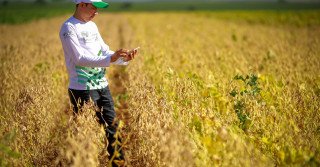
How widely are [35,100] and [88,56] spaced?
1020 mm

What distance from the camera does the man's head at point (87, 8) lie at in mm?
2014

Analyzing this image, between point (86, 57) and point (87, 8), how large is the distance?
0.48 metres

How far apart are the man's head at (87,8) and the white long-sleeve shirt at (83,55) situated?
57 mm

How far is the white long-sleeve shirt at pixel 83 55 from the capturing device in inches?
78.8

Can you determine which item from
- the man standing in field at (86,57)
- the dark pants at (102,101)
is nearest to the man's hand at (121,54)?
the man standing in field at (86,57)

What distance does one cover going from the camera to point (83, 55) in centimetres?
200

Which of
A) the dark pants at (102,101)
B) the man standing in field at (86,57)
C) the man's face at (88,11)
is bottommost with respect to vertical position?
the dark pants at (102,101)

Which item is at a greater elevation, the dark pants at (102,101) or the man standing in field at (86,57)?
the man standing in field at (86,57)

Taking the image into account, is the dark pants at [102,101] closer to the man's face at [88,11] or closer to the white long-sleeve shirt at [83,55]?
the white long-sleeve shirt at [83,55]

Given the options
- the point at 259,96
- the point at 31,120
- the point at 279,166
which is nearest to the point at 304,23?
the point at 259,96

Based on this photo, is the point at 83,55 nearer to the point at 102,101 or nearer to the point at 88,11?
the point at 88,11

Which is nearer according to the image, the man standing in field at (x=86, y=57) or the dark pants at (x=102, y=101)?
the man standing in field at (x=86, y=57)

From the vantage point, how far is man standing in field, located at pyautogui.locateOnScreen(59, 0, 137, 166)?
200cm

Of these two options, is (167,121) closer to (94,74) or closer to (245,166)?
→ (245,166)
